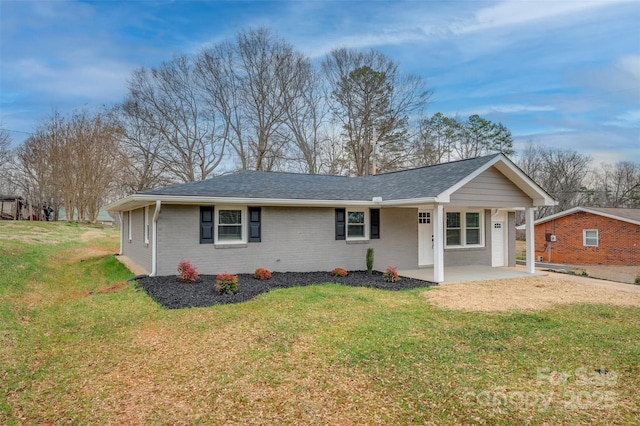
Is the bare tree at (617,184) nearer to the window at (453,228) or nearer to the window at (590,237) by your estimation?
the window at (590,237)

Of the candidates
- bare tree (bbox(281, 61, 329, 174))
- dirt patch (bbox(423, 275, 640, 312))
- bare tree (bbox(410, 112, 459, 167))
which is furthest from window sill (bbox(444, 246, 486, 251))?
bare tree (bbox(281, 61, 329, 174))

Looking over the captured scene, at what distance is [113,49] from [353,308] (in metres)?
16.1

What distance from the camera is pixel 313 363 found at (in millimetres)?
4703

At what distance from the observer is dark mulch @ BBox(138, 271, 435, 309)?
25.6 feet

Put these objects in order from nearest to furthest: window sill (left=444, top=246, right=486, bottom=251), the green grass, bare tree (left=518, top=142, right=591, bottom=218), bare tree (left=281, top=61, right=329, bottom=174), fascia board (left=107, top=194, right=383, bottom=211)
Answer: the green grass
fascia board (left=107, top=194, right=383, bottom=211)
window sill (left=444, top=246, right=486, bottom=251)
bare tree (left=281, top=61, right=329, bottom=174)
bare tree (left=518, top=142, right=591, bottom=218)

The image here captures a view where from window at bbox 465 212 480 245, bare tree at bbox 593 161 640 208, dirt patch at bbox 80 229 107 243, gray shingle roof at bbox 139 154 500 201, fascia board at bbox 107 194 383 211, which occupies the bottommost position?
dirt patch at bbox 80 229 107 243

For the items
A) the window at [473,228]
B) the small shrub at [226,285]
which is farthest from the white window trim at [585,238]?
the small shrub at [226,285]

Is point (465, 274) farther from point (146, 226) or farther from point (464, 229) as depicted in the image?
point (146, 226)

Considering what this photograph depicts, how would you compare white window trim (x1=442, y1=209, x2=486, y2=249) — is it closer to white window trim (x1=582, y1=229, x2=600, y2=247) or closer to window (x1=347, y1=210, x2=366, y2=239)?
window (x1=347, y1=210, x2=366, y2=239)

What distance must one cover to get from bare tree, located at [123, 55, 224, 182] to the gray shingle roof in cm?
1546

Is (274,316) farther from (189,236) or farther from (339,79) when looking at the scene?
(339,79)

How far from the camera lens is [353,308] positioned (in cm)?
732

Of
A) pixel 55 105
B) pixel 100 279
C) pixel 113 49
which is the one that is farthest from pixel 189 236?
pixel 55 105

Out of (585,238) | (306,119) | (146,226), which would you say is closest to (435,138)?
(306,119)
